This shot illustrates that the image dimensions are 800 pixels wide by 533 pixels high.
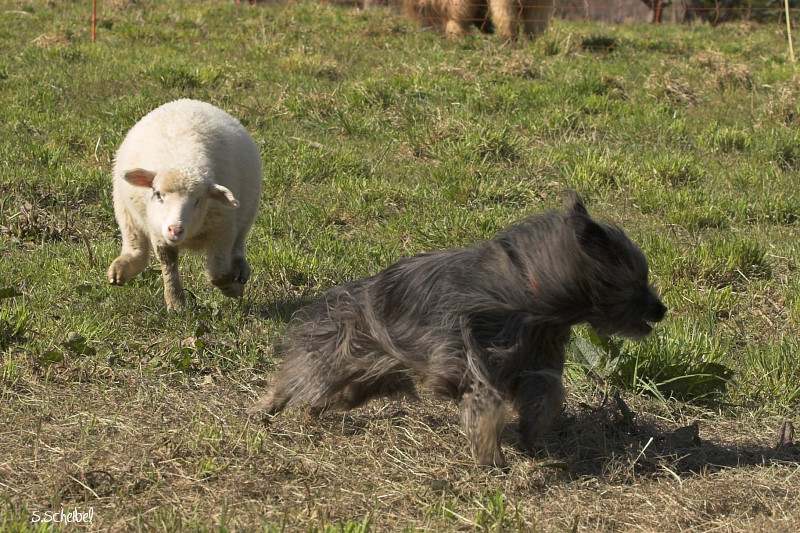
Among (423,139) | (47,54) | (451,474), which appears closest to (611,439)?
(451,474)

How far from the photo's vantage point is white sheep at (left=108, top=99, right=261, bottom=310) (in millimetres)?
5492

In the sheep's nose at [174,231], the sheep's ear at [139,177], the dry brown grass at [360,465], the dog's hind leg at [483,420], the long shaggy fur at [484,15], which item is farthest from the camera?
the long shaggy fur at [484,15]

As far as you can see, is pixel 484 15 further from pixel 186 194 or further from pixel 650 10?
pixel 650 10

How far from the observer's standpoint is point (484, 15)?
1355 cm

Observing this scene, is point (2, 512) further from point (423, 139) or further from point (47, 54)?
point (47, 54)

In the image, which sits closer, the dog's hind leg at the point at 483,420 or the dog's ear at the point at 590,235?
the dog's hind leg at the point at 483,420

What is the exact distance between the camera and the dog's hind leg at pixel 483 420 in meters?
3.99

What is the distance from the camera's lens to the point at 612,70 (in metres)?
11.2

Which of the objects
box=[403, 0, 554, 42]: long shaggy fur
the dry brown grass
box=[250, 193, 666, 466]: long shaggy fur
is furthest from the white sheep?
box=[403, 0, 554, 42]: long shaggy fur

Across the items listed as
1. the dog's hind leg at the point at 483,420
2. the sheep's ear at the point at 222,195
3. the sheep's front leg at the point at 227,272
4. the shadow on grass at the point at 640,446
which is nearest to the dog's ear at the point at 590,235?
the dog's hind leg at the point at 483,420

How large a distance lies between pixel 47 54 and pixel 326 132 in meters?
3.65

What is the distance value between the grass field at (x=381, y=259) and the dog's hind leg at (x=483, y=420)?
0.52 feet

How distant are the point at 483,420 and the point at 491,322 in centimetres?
42

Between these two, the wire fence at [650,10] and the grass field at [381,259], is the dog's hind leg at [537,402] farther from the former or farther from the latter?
the wire fence at [650,10]
